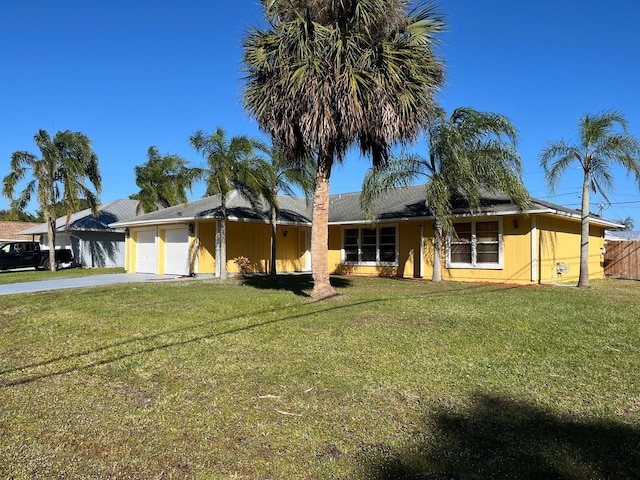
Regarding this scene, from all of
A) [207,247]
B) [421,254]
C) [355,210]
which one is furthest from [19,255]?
[421,254]

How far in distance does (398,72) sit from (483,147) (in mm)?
5544

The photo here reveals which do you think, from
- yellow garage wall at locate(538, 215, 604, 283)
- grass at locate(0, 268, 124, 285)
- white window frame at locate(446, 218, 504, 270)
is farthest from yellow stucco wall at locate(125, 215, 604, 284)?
grass at locate(0, 268, 124, 285)

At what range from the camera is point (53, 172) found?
23.0 meters

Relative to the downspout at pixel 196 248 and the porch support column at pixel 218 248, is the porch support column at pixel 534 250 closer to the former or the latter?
the porch support column at pixel 218 248

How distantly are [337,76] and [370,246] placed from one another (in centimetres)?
1085

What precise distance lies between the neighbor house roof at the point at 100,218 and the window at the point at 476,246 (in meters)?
19.1

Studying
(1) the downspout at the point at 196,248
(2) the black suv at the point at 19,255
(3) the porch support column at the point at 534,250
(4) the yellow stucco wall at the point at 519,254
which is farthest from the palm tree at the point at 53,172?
(3) the porch support column at the point at 534,250

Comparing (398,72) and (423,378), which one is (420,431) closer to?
(423,378)

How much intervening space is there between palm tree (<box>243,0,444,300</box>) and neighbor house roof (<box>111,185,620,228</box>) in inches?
242

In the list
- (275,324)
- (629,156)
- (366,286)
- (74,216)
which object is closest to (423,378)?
(275,324)

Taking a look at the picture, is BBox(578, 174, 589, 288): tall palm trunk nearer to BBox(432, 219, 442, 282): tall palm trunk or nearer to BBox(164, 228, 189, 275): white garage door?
BBox(432, 219, 442, 282): tall palm trunk

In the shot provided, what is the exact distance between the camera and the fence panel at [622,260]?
19891mm

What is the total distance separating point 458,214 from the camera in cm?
1568

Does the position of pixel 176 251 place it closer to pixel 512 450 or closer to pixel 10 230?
pixel 512 450
